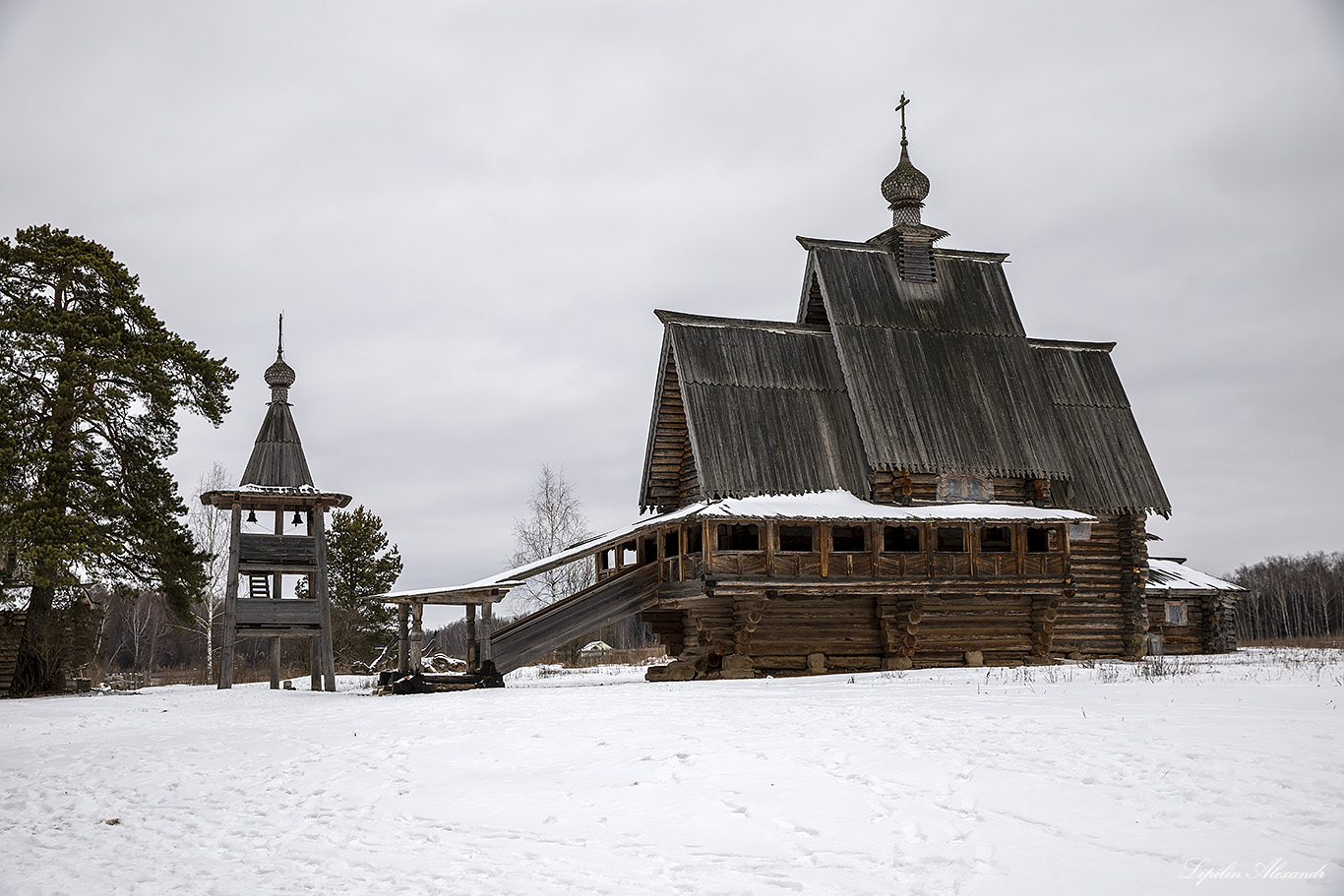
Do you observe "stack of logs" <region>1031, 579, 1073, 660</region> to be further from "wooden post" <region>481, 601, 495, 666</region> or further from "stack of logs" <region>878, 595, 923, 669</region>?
"wooden post" <region>481, 601, 495, 666</region>

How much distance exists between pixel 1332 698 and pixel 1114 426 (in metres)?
18.3

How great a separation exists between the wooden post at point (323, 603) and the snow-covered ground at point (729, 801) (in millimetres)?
12258

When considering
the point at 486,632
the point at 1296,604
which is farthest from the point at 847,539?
the point at 1296,604

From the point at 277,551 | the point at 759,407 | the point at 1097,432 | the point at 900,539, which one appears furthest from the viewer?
the point at 1097,432

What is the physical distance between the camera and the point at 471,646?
22.7 metres

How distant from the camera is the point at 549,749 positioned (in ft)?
37.7

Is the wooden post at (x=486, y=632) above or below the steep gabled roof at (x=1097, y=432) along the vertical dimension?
below

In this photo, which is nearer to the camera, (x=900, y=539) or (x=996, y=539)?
(x=900, y=539)

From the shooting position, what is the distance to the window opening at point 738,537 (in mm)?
25516

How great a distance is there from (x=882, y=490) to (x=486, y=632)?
32.2 feet

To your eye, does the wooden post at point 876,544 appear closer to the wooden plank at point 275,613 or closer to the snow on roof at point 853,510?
the snow on roof at point 853,510

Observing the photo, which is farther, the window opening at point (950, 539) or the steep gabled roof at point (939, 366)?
the window opening at point (950, 539)

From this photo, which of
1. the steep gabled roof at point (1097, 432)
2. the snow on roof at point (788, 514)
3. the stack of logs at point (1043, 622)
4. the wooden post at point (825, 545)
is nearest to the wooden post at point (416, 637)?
the snow on roof at point (788, 514)

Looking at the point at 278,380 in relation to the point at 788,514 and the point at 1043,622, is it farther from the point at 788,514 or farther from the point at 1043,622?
the point at 1043,622
